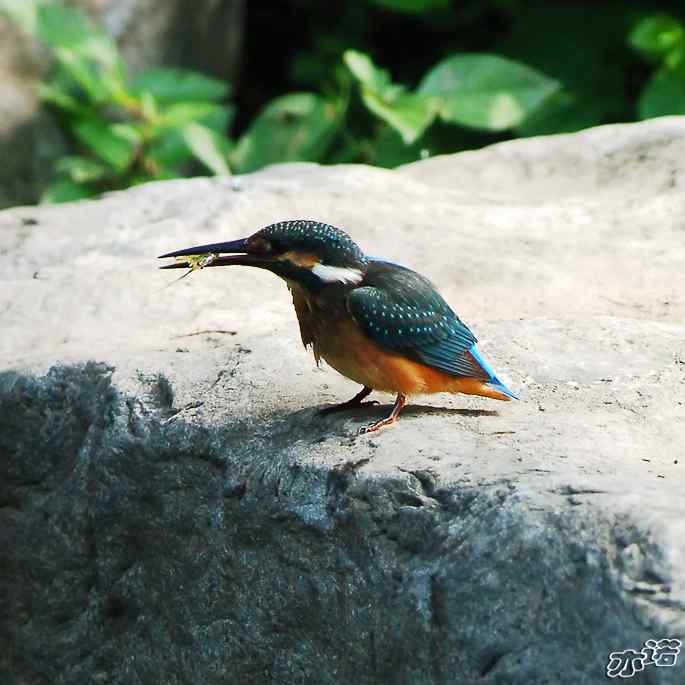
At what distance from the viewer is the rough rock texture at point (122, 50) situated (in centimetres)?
707

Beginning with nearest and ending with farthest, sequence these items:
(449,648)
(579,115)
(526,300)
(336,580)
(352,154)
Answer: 1. (449,648)
2. (336,580)
3. (526,300)
4. (352,154)
5. (579,115)

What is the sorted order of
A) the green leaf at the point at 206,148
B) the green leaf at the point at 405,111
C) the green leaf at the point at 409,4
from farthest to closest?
the green leaf at the point at 409,4, the green leaf at the point at 206,148, the green leaf at the point at 405,111

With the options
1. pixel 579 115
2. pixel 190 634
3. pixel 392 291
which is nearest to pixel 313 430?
pixel 392 291

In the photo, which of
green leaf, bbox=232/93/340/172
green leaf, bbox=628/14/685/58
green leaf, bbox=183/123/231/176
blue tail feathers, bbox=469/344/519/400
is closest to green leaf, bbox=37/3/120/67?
green leaf, bbox=183/123/231/176

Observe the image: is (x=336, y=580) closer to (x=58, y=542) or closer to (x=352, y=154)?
(x=58, y=542)

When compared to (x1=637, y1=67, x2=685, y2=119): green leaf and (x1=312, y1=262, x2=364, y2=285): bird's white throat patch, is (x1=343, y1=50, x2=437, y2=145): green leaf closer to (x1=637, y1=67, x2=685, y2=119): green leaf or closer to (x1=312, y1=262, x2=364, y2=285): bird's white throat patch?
(x1=637, y1=67, x2=685, y2=119): green leaf

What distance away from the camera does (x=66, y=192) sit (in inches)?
259

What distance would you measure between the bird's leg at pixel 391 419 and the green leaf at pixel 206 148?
3.23 m

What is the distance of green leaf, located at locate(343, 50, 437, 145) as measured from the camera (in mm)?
6012

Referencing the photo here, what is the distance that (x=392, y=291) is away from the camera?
130 inches

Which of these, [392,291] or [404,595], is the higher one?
[392,291]

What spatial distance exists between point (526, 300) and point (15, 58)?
4.00 meters

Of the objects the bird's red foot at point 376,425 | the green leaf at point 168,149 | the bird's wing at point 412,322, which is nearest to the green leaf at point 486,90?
the green leaf at point 168,149

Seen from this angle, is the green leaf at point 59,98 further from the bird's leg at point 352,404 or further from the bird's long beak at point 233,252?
the bird's leg at point 352,404
